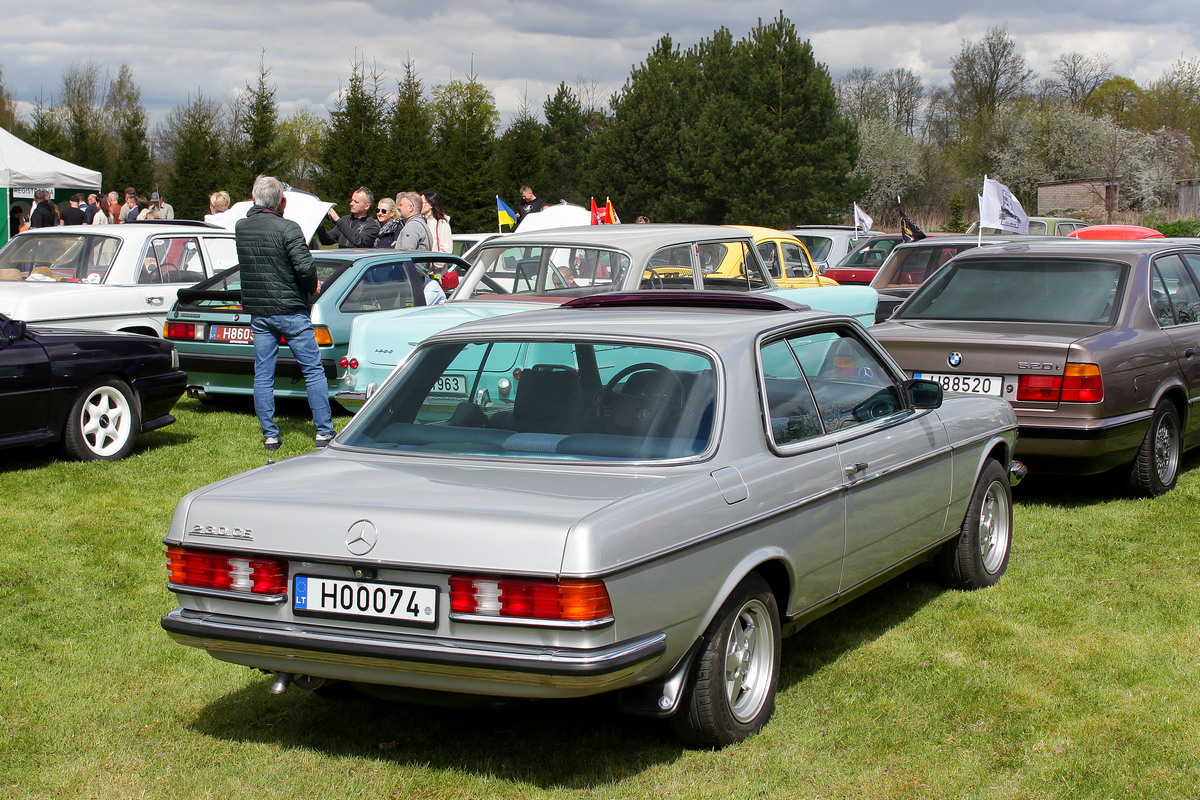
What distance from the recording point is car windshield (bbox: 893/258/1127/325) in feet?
24.6

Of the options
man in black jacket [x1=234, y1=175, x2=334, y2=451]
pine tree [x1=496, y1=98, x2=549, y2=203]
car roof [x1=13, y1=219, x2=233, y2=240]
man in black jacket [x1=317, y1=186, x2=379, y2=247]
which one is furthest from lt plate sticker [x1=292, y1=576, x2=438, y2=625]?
pine tree [x1=496, y1=98, x2=549, y2=203]

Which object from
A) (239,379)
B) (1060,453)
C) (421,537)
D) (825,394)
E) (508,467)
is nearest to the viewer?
(421,537)

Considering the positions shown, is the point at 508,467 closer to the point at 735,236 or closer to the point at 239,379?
the point at 735,236

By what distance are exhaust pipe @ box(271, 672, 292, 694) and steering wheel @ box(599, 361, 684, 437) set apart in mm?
1306

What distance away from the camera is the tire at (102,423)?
8227mm

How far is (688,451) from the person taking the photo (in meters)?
3.73

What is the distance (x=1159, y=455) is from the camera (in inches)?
299

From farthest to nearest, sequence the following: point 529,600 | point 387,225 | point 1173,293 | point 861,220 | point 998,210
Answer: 1. point 861,220
2. point 998,210
3. point 387,225
4. point 1173,293
5. point 529,600

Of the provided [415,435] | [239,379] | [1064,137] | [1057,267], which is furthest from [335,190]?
[1064,137]

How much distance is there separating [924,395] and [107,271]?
27.5 feet

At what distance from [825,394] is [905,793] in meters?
1.54

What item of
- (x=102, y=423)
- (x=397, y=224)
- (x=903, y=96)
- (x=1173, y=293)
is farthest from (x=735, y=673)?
(x=903, y=96)

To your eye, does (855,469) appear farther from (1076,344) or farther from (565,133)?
(565,133)

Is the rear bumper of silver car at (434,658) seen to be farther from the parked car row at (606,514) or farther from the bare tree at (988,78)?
the bare tree at (988,78)
